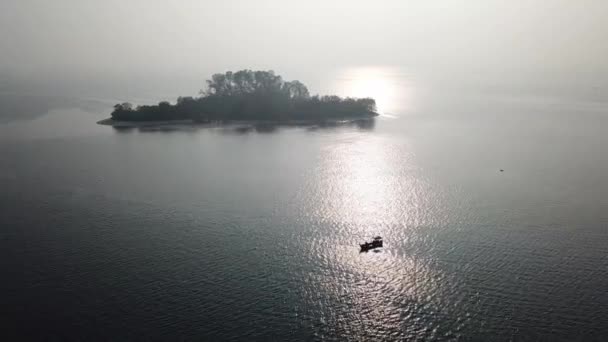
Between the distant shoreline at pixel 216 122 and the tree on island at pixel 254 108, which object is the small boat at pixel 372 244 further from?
the tree on island at pixel 254 108

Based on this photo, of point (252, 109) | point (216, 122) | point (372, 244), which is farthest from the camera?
point (252, 109)

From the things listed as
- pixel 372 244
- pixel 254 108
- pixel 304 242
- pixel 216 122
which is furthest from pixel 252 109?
pixel 372 244

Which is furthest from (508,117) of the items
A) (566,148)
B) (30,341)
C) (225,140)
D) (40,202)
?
(30,341)

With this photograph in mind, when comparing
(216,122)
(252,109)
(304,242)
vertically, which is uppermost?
(252,109)

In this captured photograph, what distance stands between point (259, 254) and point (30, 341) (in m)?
11.6

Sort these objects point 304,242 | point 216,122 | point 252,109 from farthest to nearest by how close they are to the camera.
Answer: point 252,109
point 216,122
point 304,242

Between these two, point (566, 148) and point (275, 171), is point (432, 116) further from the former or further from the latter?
point (275, 171)

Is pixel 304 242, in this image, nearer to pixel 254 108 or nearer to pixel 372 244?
pixel 372 244

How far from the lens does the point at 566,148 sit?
5059 cm

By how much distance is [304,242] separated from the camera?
26188 mm

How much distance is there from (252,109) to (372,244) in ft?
177

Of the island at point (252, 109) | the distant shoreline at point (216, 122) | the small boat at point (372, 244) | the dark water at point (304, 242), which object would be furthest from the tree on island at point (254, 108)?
the small boat at point (372, 244)

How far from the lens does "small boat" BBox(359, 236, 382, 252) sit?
25.1 m

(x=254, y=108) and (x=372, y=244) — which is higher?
(x=254, y=108)
